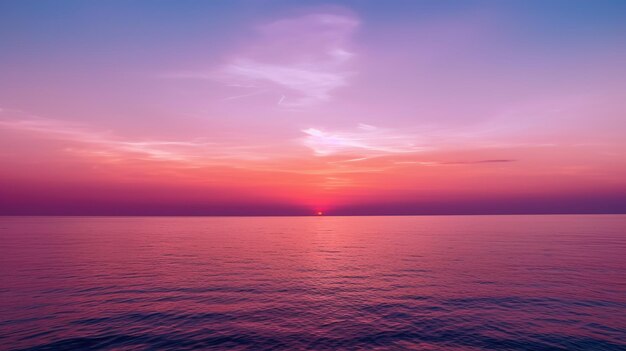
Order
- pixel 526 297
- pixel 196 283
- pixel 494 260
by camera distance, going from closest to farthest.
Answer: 1. pixel 526 297
2. pixel 196 283
3. pixel 494 260

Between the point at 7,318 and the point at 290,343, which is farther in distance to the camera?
the point at 7,318

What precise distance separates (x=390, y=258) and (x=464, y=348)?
169 ft

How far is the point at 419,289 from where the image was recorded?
148 ft

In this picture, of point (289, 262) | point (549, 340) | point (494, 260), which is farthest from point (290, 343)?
point (494, 260)

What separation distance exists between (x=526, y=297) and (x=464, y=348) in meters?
19.7

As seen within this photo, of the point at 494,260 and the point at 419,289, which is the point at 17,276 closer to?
the point at 419,289

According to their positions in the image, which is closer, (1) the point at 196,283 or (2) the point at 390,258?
(1) the point at 196,283

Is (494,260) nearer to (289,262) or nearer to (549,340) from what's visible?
(289,262)

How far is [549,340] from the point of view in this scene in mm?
27703

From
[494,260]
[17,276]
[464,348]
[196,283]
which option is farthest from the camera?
[494,260]

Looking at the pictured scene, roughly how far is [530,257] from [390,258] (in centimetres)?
2876

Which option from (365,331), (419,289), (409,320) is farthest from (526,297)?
(365,331)

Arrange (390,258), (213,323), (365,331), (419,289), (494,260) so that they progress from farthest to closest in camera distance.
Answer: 1. (390,258)
2. (494,260)
3. (419,289)
4. (213,323)
5. (365,331)

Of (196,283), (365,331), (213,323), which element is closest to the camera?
(365,331)
